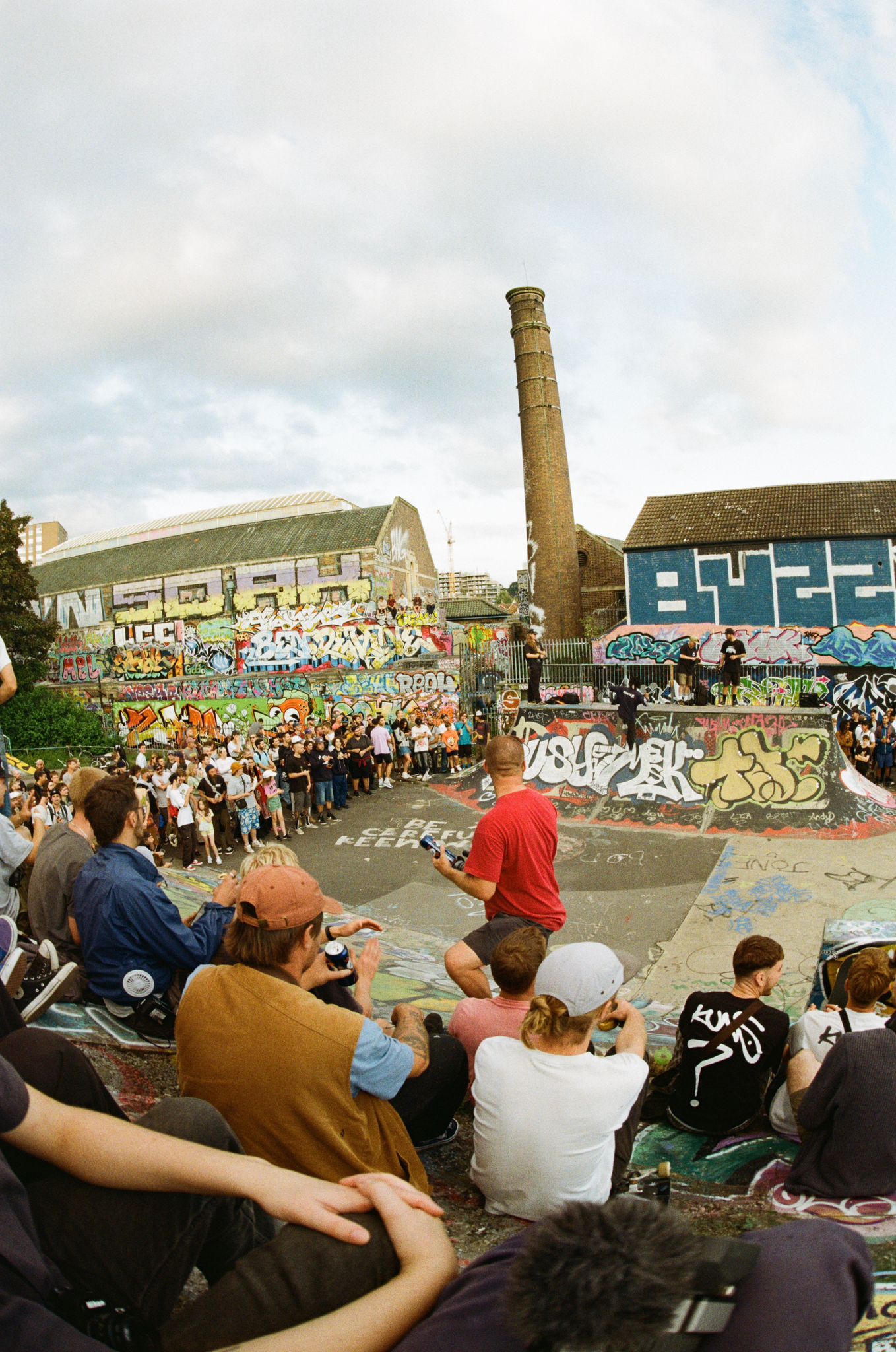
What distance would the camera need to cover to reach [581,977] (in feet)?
8.51

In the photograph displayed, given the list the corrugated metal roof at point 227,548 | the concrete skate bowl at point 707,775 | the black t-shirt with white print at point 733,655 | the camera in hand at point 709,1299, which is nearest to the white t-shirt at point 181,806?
the concrete skate bowl at point 707,775

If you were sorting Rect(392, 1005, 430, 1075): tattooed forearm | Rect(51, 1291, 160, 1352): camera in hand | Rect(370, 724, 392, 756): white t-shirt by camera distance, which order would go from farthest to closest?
Rect(370, 724, 392, 756): white t-shirt
Rect(392, 1005, 430, 1075): tattooed forearm
Rect(51, 1291, 160, 1352): camera in hand

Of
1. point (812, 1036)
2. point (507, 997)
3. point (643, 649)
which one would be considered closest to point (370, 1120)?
point (507, 997)

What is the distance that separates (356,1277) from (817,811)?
12.7 m

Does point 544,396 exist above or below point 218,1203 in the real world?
above

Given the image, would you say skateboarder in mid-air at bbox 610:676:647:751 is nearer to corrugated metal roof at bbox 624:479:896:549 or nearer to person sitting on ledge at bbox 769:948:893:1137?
person sitting on ledge at bbox 769:948:893:1137

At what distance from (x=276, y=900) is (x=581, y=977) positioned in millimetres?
1005

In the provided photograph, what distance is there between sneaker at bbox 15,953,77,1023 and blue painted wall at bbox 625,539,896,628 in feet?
88.2

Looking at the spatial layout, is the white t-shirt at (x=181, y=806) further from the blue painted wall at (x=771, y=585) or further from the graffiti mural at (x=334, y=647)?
the blue painted wall at (x=771, y=585)

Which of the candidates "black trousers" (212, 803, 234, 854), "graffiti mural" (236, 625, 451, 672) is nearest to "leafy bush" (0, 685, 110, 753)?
"graffiti mural" (236, 625, 451, 672)

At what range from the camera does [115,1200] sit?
5.58ft

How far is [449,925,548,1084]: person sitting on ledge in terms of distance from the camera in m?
3.27

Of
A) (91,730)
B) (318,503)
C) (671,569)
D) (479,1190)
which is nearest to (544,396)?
(671,569)

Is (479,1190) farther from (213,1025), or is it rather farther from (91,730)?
(91,730)
